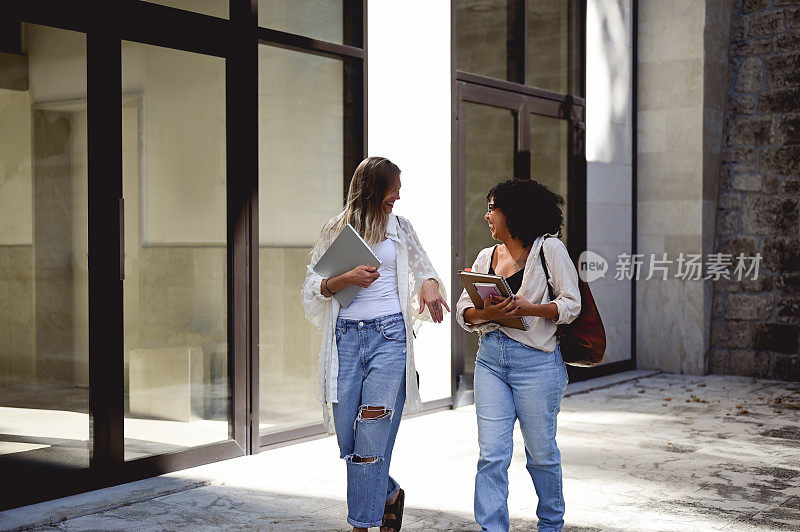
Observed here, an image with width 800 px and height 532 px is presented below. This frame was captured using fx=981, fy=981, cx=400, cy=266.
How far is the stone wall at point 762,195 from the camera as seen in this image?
10.2 m

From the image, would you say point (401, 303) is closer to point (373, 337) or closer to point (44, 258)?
point (373, 337)

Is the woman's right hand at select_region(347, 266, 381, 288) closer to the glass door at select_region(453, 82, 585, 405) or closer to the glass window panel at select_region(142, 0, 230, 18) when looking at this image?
the glass window panel at select_region(142, 0, 230, 18)

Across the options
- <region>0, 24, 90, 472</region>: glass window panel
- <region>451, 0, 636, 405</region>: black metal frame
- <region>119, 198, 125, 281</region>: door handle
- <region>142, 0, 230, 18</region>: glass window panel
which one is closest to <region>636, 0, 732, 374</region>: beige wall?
<region>451, 0, 636, 405</region>: black metal frame

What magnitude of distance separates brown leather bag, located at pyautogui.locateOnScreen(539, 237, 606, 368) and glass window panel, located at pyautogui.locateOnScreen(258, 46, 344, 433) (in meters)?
2.78

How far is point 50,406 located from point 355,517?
78.9 inches

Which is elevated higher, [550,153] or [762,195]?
[550,153]

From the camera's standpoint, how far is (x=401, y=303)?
4293 millimetres

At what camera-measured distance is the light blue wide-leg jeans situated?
401 centimetres

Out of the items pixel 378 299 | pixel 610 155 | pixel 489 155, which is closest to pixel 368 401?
pixel 378 299

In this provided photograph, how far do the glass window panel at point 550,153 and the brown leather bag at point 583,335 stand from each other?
211 inches

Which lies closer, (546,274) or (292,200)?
(546,274)

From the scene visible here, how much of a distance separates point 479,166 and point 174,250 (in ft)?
11.5

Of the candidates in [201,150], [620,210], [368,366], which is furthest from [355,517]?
[620,210]

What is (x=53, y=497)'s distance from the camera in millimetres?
5195
